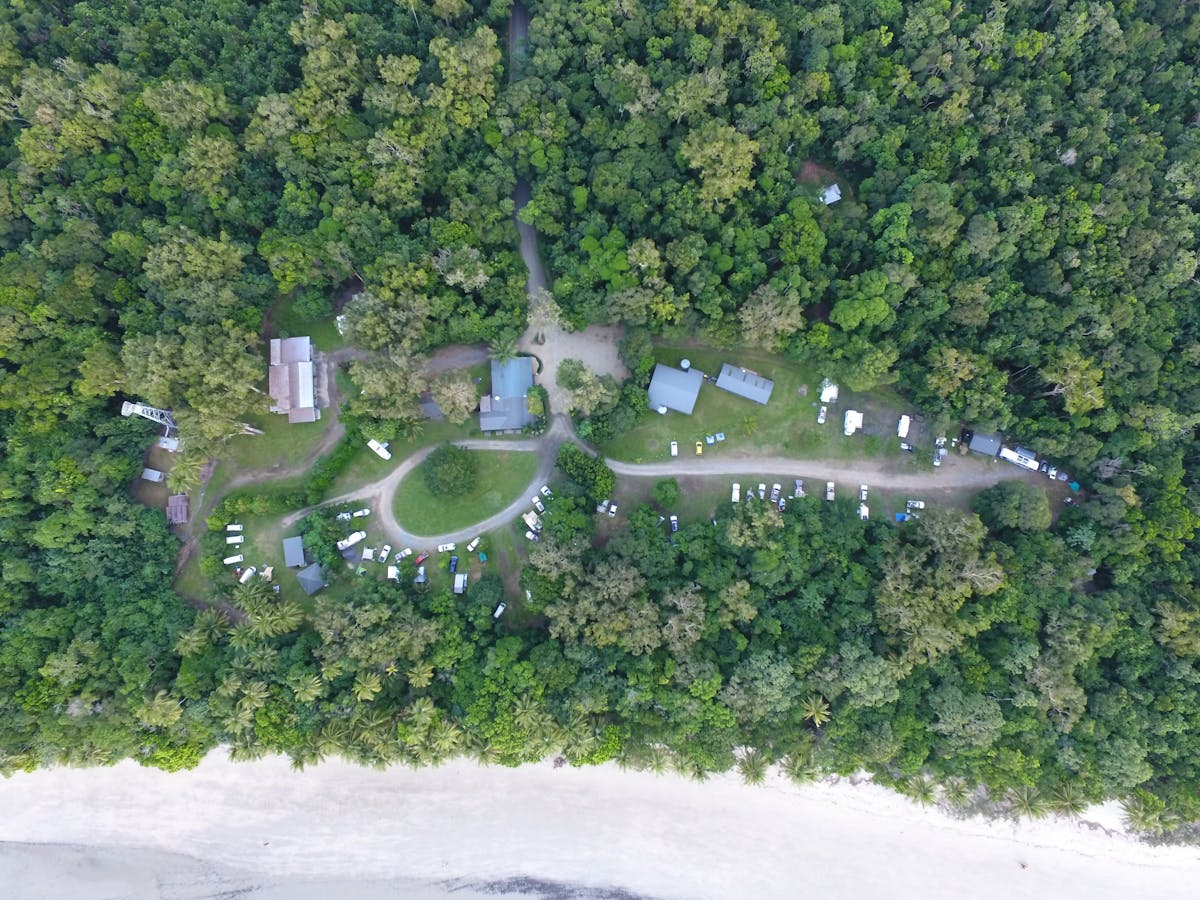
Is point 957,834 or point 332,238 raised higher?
point 332,238

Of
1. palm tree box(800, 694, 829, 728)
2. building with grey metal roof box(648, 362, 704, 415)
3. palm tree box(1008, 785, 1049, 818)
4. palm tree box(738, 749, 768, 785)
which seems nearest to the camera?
palm tree box(800, 694, 829, 728)

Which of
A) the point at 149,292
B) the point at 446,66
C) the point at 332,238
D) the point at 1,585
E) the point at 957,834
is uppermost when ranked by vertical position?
the point at 446,66

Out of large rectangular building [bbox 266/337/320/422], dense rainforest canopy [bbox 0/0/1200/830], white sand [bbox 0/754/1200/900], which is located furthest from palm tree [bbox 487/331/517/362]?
white sand [bbox 0/754/1200/900]

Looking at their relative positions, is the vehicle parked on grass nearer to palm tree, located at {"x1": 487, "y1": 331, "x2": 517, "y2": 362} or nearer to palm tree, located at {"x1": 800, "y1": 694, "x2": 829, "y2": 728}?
palm tree, located at {"x1": 487, "y1": 331, "x2": 517, "y2": 362}

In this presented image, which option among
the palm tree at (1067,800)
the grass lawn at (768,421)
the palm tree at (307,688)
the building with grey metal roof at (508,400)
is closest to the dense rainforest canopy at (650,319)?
the palm tree at (307,688)

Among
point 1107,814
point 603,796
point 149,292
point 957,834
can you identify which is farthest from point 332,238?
point 1107,814

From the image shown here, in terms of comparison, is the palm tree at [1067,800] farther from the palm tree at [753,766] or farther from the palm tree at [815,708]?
the palm tree at [753,766]

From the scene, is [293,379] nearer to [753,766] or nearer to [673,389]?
[673,389]

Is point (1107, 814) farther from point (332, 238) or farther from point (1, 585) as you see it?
point (1, 585)
